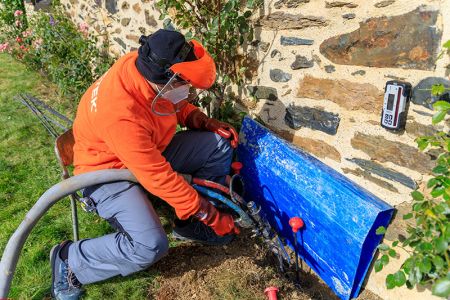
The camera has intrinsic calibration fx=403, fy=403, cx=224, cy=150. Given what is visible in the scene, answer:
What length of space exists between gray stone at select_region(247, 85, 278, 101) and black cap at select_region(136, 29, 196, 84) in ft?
2.67

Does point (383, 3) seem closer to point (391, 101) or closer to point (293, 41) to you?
point (391, 101)

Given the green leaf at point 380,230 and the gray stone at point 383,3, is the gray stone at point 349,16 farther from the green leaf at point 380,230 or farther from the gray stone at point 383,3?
the green leaf at point 380,230

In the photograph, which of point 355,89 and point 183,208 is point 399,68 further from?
point 183,208

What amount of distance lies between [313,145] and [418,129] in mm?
766

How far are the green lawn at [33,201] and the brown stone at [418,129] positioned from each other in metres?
1.78

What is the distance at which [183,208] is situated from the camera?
2389 millimetres

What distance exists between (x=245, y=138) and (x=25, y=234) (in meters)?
1.63

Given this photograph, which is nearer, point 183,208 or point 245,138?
point 183,208

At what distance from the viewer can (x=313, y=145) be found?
2695 millimetres

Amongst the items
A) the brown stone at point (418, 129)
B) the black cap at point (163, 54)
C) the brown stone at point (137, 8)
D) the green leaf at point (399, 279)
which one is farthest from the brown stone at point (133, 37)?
the green leaf at point (399, 279)

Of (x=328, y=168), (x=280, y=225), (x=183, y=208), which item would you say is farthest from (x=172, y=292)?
(x=328, y=168)

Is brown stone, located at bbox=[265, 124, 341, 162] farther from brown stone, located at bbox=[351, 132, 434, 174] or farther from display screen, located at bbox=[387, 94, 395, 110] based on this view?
display screen, located at bbox=[387, 94, 395, 110]

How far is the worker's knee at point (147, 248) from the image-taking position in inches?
94.7

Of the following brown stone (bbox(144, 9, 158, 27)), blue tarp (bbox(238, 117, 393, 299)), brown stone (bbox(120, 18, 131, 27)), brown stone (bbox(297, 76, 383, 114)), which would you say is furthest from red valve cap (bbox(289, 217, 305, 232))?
brown stone (bbox(120, 18, 131, 27))
